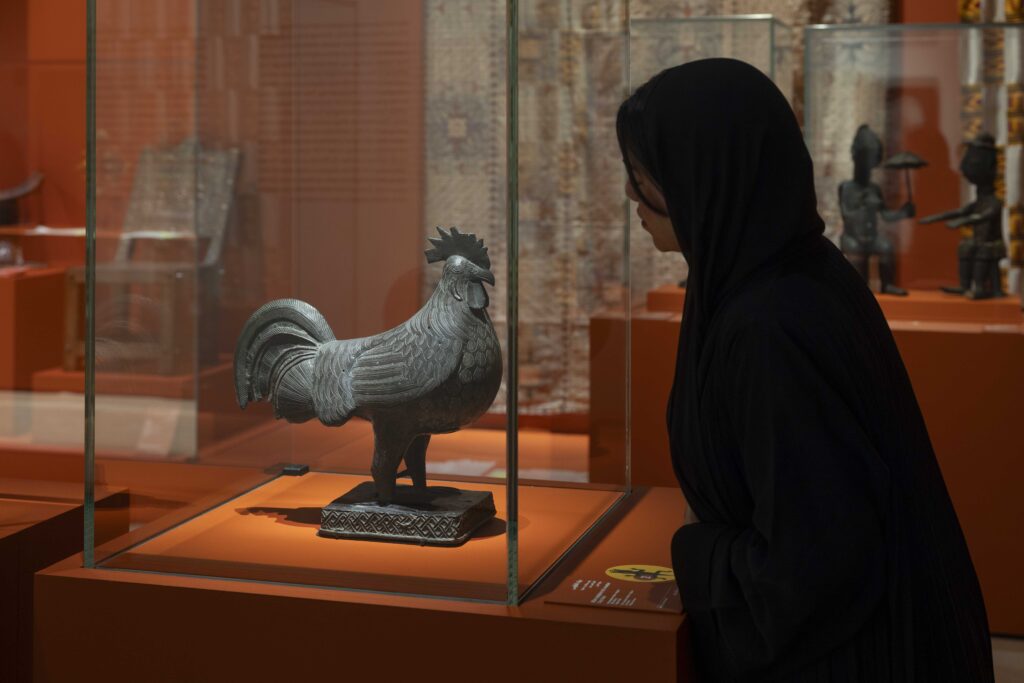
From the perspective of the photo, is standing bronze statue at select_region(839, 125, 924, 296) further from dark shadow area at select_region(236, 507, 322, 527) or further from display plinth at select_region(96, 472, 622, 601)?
dark shadow area at select_region(236, 507, 322, 527)

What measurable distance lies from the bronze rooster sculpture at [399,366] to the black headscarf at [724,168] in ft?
1.78

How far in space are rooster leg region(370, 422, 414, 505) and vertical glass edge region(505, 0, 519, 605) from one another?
0.27 m

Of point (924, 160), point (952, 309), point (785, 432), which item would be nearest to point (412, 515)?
point (785, 432)

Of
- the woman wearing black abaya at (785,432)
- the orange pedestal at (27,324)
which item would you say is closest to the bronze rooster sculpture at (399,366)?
the woman wearing black abaya at (785,432)

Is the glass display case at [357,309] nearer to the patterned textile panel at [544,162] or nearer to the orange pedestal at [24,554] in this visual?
the patterned textile panel at [544,162]

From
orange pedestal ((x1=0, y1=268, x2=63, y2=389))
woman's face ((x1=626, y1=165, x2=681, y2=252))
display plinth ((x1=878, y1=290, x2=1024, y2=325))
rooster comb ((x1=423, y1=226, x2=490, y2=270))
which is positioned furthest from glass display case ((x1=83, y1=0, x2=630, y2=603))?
orange pedestal ((x1=0, y1=268, x2=63, y2=389))

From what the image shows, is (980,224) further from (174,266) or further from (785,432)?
(785,432)

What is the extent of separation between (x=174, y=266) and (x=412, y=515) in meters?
1.07

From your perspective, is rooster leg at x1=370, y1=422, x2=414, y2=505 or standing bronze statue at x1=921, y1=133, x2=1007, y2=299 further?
standing bronze statue at x1=921, y1=133, x2=1007, y2=299

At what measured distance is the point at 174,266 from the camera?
3.24m

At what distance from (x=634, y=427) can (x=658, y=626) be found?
2.69 meters

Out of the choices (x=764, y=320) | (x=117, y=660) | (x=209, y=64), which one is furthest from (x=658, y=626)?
(x=209, y=64)

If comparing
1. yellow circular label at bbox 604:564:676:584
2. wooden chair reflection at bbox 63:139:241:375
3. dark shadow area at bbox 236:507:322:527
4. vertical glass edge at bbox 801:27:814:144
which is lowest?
yellow circular label at bbox 604:564:676:584

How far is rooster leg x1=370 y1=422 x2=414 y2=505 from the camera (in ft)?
8.32
